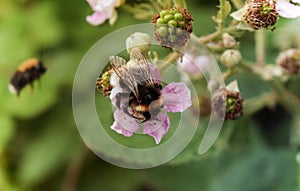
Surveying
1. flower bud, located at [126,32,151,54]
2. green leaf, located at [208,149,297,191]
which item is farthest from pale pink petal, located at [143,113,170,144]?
green leaf, located at [208,149,297,191]

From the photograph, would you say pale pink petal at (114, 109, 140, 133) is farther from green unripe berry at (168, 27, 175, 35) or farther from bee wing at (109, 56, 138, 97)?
green unripe berry at (168, 27, 175, 35)

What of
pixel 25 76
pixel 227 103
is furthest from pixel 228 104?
pixel 25 76

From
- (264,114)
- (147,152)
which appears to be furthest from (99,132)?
(264,114)

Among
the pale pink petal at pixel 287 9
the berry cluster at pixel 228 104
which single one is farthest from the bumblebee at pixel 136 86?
the pale pink petal at pixel 287 9

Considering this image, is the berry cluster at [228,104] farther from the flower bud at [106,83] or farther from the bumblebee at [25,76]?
the bumblebee at [25,76]

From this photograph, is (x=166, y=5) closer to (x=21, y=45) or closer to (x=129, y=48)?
(x=129, y=48)

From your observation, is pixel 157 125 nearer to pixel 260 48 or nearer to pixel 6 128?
pixel 260 48

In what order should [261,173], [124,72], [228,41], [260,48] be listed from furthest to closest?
[261,173] → [260,48] → [228,41] → [124,72]
